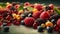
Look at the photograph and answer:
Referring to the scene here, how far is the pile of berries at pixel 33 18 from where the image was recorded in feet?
3.94

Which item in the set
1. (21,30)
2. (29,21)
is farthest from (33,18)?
(21,30)

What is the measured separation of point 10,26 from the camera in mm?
1277

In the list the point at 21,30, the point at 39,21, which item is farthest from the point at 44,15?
the point at 21,30

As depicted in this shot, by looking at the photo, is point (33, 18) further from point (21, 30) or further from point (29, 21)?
point (21, 30)

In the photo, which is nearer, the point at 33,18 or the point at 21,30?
the point at 21,30

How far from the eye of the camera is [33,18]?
1.29 meters

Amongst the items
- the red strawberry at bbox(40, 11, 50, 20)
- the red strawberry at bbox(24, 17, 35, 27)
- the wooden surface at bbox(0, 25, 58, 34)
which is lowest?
the wooden surface at bbox(0, 25, 58, 34)

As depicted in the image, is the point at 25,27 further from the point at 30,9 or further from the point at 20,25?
the point at 30,9

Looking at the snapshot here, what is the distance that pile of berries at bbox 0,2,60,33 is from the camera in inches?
47.2

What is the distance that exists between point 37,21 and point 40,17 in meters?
0.04

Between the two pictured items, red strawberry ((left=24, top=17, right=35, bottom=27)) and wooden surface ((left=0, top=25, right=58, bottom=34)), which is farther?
red strawberry ((left=24, top=17, right=35, bottom=27))

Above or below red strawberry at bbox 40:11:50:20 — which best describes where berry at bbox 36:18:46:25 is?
below

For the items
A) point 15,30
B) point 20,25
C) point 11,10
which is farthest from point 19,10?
point 15,30

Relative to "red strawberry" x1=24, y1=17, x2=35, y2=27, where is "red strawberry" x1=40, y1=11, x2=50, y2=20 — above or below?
above
